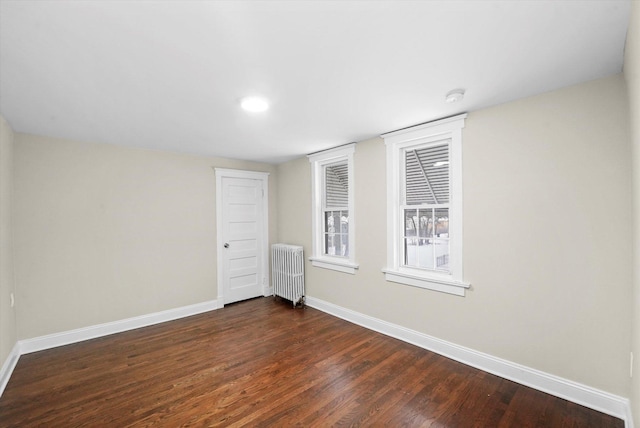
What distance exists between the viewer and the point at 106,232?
355 centimetres

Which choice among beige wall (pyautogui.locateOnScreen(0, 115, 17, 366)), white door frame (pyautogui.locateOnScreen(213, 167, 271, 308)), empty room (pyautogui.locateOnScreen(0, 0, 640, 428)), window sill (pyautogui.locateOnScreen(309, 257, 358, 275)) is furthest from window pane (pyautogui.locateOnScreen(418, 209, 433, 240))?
beige wall (pyautogui.locateOnScreen(0, 115, 17, 366))

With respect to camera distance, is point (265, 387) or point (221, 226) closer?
point (265, 387)

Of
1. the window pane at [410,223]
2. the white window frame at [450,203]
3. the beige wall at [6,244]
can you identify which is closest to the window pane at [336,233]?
the white window frame at [450,203]

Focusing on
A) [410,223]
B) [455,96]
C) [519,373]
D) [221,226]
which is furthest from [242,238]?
[519,373]

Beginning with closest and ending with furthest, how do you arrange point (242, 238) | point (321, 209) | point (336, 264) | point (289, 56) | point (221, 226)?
point (289, 56)
point (336, 264)
point (321, 209)
point (221, 226)
point (242, 238)

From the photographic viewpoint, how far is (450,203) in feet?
9.29

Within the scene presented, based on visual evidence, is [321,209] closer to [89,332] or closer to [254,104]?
[254,104]

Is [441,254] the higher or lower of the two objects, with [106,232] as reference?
lower

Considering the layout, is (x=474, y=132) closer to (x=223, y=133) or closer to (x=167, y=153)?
(x=223, y=133)

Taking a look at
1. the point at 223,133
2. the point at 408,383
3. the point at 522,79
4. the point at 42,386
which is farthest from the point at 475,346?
the point at 42,386

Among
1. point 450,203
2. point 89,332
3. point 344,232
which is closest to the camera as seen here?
point 450,203

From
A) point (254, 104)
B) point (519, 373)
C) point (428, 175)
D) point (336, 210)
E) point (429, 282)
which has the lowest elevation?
point (519, 373)

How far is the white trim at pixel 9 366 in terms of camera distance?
2429 millimetres

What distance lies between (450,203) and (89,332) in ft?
14.9
